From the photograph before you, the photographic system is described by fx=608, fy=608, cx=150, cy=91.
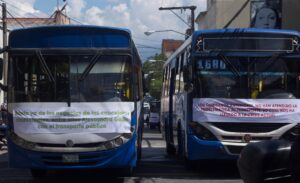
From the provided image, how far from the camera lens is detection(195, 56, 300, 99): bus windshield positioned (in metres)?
12.3

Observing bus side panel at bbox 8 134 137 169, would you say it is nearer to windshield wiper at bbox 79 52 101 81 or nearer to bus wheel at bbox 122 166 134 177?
windshield wiper at bbox 79 52 101 81


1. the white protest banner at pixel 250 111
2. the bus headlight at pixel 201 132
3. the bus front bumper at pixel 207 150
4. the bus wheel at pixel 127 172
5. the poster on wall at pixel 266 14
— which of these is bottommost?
the bus wheel at pixel 127 172

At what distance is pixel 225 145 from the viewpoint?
12.0 metres

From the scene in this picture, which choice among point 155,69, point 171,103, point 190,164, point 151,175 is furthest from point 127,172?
point 155,69

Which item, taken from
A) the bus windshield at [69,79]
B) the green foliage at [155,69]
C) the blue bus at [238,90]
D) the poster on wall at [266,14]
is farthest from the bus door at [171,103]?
the green foliage at [155,69]

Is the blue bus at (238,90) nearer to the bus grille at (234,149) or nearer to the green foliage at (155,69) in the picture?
the bus grille at (234,149)

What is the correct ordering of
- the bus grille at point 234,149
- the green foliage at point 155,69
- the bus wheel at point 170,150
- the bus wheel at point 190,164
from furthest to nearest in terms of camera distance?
the green foliage at point 155,69
the bus wheel at point 170,150
the bus wheel at point 190,164
the bus grille at point 234,149

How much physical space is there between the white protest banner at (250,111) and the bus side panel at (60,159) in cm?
215

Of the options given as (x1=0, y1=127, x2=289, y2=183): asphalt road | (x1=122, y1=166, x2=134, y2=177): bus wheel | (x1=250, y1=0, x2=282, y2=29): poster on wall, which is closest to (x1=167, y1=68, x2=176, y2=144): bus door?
(x1=0, y1=127, x2=289, y2=183): asphalt road

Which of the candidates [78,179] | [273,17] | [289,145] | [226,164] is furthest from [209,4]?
[289,145]

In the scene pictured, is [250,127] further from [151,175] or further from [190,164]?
[151,175]

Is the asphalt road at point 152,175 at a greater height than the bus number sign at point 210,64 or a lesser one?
lesser

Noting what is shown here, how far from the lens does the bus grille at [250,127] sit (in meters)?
12.1

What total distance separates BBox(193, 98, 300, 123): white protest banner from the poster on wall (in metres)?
22.8
